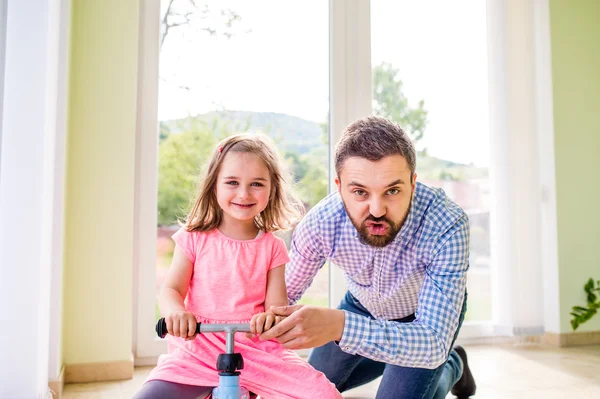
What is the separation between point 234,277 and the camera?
1.54m

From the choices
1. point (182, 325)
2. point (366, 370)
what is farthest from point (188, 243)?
point (366, 370)

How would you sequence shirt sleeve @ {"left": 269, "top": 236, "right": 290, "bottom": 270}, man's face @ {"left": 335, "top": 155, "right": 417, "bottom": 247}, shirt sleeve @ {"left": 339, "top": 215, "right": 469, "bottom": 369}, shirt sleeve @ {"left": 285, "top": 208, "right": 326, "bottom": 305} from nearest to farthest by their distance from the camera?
shirt sleeve @ {"left": 339, "top": 215, "right": 469, "bottom": 369}, man's face @ {"left": 335, "top": 155, "right": 417, "bottom": 247}, shirt sleeve @ {"left": 269, "top": 236, "right": 290, "bottom": 270}, shirt sleeve @ {"left": 285, "top": 208, "right": 326, "bottom": 305}

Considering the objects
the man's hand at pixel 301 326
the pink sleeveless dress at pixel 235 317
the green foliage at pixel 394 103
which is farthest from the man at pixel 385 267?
the green foliage at pixel 394 103

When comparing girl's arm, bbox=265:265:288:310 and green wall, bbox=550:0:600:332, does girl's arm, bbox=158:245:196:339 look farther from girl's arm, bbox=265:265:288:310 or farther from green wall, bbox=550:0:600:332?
green wall, bbox=550:0:600:332

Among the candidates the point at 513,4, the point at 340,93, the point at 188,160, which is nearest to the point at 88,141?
the point at 188,160

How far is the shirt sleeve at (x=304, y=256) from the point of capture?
187 centimetres

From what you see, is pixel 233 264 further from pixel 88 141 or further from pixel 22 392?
pixel 88 141

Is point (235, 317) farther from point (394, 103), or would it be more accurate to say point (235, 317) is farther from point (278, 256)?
point (394, 103)

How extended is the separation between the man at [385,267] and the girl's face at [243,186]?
220 millimetres

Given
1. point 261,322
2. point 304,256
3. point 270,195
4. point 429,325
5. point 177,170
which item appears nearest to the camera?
point 261,322

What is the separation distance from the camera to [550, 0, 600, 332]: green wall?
3.37 m

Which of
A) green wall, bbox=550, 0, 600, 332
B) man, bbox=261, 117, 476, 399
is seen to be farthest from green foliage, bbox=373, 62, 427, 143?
man, bbox=261, 117, 476, 399

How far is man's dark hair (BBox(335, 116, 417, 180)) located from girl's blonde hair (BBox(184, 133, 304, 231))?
19 cm

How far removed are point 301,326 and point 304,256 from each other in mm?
668
